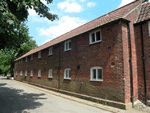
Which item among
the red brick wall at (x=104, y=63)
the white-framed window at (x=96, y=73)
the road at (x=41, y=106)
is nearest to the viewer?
the road at (x=41, y=106)

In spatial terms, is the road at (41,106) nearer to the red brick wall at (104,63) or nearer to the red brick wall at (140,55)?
the red brick wall at (104,63)

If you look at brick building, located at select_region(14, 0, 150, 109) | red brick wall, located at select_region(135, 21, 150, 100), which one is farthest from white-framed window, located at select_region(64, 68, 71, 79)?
red brick wall, located at select_region(135, 21, 150, 100)

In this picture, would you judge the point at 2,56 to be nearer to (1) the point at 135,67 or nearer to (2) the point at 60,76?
(2) the point at 60,76

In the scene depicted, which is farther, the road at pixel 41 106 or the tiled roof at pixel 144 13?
the tiled roof at pixel 144 13

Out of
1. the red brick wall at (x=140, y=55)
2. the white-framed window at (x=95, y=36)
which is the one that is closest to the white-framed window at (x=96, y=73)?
the white-framed window at (x=95, y=36)

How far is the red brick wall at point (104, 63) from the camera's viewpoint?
7871mm

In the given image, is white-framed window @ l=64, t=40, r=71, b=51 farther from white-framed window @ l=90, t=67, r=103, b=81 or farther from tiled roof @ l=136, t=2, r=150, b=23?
tiled roof @ l=136, t=2, r=150, b=23

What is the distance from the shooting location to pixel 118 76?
792cm

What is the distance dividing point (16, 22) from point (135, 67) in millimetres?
7475

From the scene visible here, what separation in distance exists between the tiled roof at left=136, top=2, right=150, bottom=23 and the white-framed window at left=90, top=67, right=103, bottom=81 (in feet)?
13.9

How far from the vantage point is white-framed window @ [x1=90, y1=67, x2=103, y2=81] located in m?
9.18

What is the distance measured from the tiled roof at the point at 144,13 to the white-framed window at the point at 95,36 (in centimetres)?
272

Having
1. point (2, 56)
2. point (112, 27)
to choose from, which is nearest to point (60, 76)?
point (112, 27)

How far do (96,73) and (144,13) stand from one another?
5.30 metres
